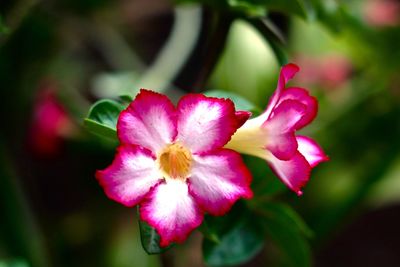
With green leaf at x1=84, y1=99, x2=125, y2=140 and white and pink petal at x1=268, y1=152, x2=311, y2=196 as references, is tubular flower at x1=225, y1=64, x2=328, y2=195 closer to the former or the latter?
white and pink petal at x1=268, y1=152, x2=311, y2=196

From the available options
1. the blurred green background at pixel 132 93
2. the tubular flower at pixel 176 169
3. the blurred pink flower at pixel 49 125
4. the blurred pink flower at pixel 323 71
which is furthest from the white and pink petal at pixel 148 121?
the blurred pink flower at pixel 323 71

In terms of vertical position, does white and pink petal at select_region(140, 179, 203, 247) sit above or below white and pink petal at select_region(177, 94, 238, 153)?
below

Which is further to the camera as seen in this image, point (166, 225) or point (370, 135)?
point (370, 135)

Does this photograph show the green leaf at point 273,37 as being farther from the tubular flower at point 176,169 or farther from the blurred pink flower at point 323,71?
the blurred pink flower at point 323,71

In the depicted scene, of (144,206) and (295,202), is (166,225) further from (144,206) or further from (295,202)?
(295,202)

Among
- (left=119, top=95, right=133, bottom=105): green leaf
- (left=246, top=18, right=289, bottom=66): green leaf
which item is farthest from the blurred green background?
(left=119, top=95, right=133, bottom=105): green leaf

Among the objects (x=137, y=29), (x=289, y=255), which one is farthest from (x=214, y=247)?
(x=137, y=29)

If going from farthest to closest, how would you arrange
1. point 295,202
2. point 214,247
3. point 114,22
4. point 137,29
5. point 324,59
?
1. point 137,29
2. point 114,22
3. point 324,59
4. point 295,202
5. point 214,247
